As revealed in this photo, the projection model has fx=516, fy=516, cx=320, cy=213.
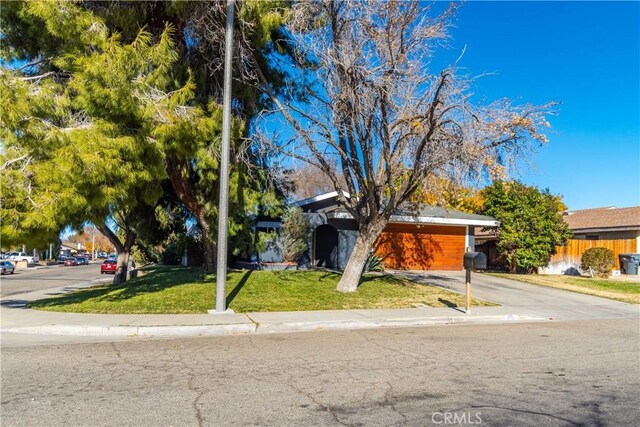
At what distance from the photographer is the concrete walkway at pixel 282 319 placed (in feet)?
34.3

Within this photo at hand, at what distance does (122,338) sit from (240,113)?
915cm

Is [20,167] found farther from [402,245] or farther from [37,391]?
[402,245]

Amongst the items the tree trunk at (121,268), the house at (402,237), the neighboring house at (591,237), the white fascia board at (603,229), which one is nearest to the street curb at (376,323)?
the house at (402,237)

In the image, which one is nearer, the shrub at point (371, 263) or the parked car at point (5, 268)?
the shrub at point (371, 263)

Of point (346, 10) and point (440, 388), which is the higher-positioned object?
point (346, 10)

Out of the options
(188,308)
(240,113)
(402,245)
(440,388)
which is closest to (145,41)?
(240,113)

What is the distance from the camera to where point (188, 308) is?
42.1ft

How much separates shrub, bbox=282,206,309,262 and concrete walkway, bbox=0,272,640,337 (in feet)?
26.3

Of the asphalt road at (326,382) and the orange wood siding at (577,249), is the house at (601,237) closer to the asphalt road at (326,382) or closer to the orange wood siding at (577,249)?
the orange wood siding at (577,249)

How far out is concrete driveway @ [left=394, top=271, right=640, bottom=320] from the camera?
1422cm

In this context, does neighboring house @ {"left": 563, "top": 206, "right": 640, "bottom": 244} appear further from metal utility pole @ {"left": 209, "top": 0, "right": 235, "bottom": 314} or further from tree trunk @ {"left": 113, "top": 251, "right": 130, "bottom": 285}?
tree trunk @ {"left": 113, "top": 251, "right": 130, "bottom": 285}

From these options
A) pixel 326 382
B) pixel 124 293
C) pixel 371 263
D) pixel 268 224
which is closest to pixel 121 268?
pixel 268 224

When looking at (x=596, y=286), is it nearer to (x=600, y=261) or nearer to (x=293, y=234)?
(x=600, y=261)

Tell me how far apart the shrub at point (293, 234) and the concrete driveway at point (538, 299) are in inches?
189
